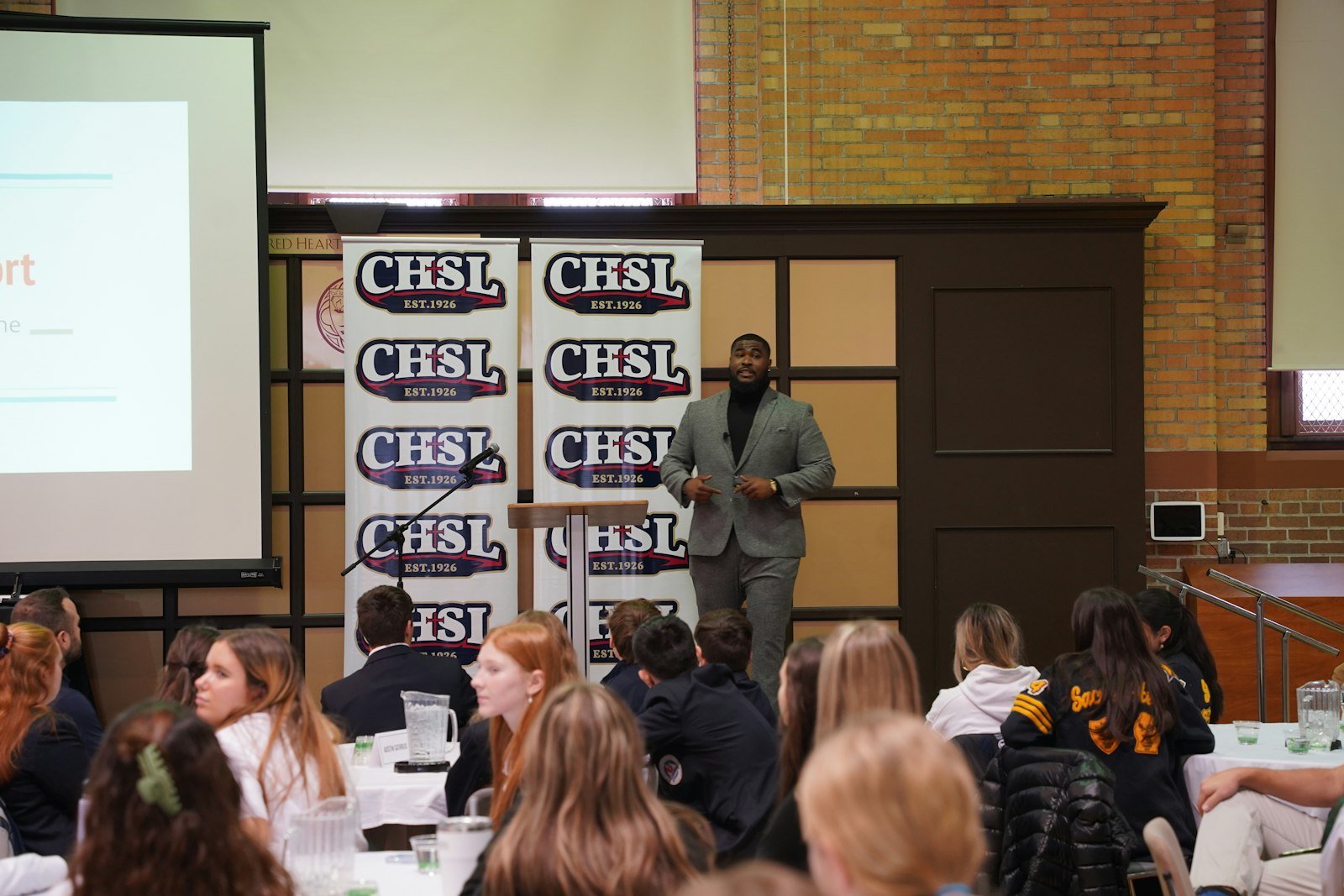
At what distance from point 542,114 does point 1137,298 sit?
147 inches

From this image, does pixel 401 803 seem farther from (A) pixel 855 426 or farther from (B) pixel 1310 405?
(B) pixel 1310 405

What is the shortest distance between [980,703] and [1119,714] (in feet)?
2.24

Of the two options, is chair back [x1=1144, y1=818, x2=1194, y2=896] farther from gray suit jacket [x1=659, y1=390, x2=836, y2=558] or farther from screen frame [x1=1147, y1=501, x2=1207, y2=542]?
screen frame [x1=1147, y1=501, x2=1207, y2=542]

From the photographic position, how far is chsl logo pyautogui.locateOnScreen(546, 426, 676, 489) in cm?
676

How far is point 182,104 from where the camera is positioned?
261 inches

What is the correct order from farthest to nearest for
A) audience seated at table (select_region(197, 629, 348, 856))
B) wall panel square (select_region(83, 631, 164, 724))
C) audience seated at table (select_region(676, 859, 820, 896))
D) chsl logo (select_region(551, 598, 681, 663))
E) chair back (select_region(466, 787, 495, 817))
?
wall panel square (select_region(83, 631, 164, 724))
chsl logo (select_region(551, 598, 681, 663))
audience seated at table (select_region(197, 629, 348, 856))
chair back (select_region(466, 787, 495, 817))
audience seated at table (select_region(676, 859, 820, 896))

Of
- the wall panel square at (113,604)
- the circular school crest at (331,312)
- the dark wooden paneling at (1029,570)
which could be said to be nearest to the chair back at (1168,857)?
the dark wooden paneling at (1029,570)

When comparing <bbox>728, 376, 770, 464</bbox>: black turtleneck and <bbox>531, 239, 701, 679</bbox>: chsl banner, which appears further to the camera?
<bbox>531, 239, 701, 679</bbox>: chsl banner

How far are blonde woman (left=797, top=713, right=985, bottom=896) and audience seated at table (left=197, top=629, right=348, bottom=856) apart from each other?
1.61m

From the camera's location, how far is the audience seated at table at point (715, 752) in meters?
3.25

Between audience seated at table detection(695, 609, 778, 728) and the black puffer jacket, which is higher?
audience seated at table detection(695, 609, 778, 728)

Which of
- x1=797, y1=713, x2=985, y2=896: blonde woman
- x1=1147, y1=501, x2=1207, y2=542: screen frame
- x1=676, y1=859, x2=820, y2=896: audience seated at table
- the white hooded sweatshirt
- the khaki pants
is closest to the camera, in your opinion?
x1=676, y1=859, x2=820, y2=896: audience seated at table

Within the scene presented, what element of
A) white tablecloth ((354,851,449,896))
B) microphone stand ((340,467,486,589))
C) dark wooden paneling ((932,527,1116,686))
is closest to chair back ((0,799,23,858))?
white tablecloth ((354,851,449,896))

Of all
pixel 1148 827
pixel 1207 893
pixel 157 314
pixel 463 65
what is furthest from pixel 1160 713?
pixel 463 65
